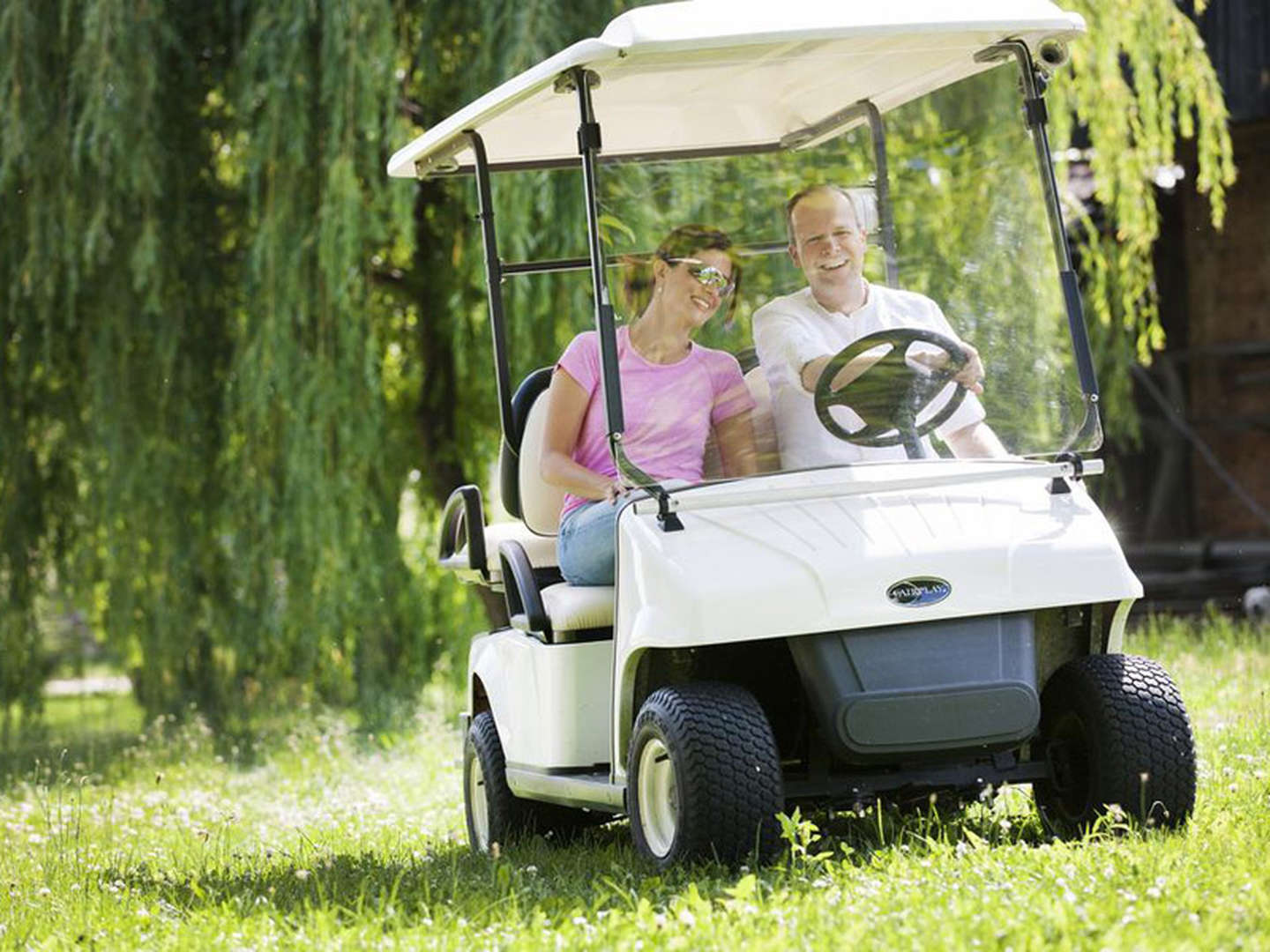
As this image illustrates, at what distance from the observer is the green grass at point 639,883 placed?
3766mm

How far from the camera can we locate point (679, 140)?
5.77m

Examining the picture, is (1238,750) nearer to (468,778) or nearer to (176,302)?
(468,778)

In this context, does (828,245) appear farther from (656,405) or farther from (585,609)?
(585,609)

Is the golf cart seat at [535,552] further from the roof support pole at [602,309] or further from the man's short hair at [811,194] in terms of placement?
the man's short hair at [811,194]

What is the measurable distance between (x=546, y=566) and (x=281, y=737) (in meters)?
3.97

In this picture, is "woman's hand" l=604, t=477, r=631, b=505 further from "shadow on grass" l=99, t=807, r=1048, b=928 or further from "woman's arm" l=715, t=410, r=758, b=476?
"shadow on grass" l=99, t=807, r=1048, b=928

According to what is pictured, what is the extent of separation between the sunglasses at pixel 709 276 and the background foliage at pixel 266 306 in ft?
11.1

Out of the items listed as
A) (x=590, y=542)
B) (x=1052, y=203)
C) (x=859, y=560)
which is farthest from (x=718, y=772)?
(x=1052, y=203)

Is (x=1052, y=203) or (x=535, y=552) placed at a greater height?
(x=1052, y=203)

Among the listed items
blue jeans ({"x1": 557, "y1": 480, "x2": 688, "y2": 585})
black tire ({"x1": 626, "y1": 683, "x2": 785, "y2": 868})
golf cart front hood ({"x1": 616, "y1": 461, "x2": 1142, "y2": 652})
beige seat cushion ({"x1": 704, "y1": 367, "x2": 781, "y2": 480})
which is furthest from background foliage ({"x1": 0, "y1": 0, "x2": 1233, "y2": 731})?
black tire ({"x1": 626, "y1": 683, "x2": 785, "y2": 868})

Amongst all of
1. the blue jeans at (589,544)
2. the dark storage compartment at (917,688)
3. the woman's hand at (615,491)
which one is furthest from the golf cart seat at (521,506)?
the dark storage compartment at (917,688)

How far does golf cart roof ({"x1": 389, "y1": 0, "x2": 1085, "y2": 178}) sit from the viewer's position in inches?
183

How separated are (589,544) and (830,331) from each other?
28.8 inches

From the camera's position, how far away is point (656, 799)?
4613mm
